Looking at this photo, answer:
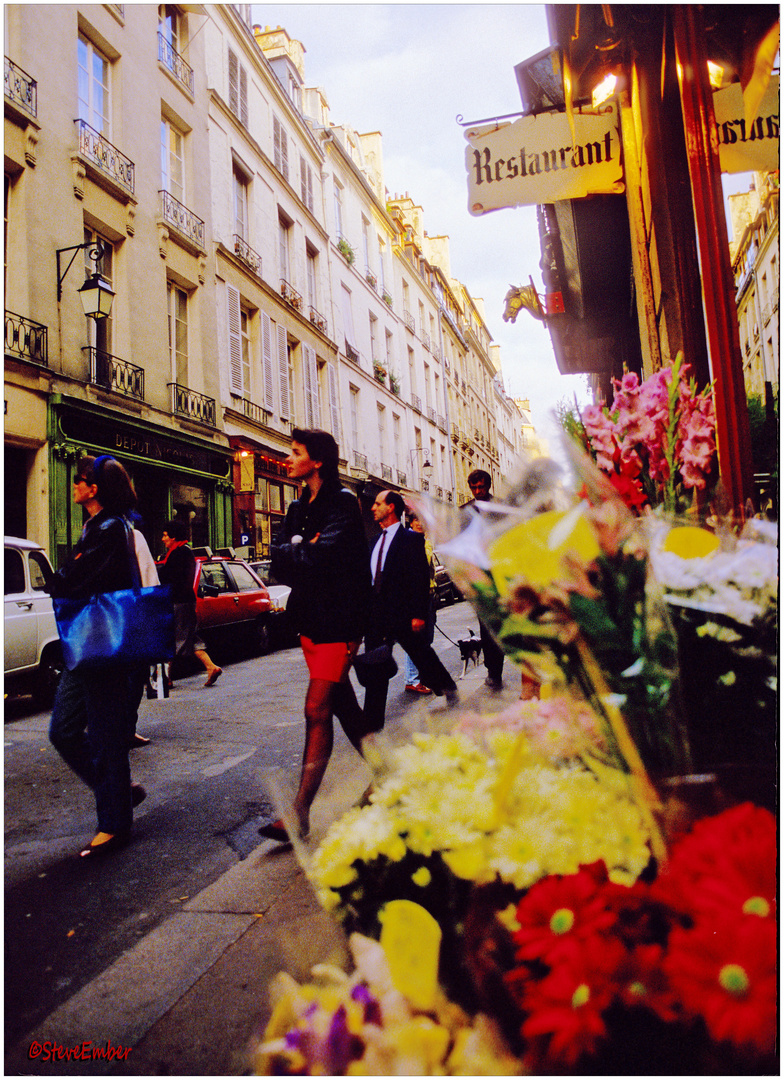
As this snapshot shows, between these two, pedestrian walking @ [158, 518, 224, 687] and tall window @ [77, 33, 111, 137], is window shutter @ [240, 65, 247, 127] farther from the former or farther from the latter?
pedestrian walking @ [158, 518, 224, 687]

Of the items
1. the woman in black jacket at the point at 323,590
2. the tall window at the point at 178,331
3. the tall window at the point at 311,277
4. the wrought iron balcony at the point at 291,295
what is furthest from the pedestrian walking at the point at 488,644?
the tall window at the point at 311,277

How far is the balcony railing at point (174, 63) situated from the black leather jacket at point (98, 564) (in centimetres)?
1549

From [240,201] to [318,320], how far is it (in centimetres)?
452

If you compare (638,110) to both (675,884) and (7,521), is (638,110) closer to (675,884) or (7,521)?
(675,884)

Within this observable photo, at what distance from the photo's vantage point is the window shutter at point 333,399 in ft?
73.8

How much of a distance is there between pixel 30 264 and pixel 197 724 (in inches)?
336

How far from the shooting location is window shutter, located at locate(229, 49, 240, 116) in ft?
57.3

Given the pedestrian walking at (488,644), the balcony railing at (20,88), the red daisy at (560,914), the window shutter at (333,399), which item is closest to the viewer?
the red daisy at (560,914)

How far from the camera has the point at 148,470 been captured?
544 inches

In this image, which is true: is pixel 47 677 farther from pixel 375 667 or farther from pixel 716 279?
pixel 716 279

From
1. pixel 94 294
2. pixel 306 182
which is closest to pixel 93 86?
pixel 94 294

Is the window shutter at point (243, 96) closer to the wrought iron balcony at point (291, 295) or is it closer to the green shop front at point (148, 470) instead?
the wrought iron balcony at point (291, 295)

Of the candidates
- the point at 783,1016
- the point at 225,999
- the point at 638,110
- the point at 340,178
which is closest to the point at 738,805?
the point at 783,1016

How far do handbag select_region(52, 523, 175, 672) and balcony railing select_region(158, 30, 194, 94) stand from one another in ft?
51.6
